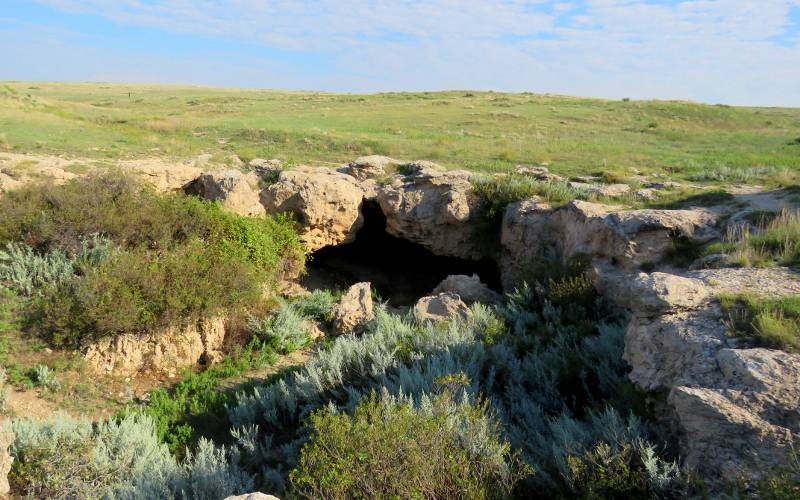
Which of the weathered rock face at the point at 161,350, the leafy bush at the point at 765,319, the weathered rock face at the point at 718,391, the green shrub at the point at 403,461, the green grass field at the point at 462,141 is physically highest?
the green grass field at the point at 462,141

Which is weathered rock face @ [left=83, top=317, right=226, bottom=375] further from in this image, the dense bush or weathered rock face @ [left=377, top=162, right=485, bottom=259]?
weathered rock face @ [left=377, top=162, right=485, bottom=259]

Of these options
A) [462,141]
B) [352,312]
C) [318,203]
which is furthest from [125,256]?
[462,141]

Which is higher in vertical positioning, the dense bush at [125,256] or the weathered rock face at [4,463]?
the dense bush at [125,256]

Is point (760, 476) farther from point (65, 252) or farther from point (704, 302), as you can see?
point (65, 252)

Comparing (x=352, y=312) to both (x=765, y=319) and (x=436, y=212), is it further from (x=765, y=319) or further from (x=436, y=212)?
(x=765, y=319)

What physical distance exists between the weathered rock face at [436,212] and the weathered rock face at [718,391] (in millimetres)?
6883

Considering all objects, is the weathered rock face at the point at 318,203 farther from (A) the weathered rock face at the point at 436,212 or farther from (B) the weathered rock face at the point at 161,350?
(B) the weathered rock face at the point at 161,350

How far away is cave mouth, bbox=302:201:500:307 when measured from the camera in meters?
13.1

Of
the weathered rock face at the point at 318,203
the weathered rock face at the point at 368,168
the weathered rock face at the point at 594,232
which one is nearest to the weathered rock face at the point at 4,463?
the weathered rock face at the point at 318,203

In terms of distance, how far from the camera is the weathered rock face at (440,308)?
8828 mm

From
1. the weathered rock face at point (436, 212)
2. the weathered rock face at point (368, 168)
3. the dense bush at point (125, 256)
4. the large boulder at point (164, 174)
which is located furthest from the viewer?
the weathered rock face at point (368, 168)

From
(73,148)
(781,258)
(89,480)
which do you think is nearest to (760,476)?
(781,258)

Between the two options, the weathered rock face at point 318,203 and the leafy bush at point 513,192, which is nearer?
the leafy bush at point 513,192

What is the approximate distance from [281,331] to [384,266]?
549 cm
